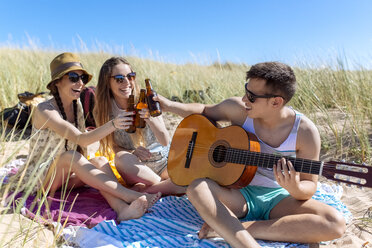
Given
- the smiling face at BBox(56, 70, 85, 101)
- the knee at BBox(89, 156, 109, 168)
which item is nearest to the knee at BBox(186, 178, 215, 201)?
the knee at BBox(89, 156, 109, 168)

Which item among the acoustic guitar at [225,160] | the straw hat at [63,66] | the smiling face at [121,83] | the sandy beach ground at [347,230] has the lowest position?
the sandy beach ground at [347,230]

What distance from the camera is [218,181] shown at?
8.55 ft

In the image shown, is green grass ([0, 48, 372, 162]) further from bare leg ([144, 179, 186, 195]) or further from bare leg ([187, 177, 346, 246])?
bare leg ([187, 177, 346, 246])

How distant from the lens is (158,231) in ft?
8.91

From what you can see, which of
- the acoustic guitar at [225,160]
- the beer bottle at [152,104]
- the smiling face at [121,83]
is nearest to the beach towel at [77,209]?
the acoustic guitar at [225,160]

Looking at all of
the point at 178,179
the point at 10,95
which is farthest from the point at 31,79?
the point at 178,179

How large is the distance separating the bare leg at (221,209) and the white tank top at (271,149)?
233mm

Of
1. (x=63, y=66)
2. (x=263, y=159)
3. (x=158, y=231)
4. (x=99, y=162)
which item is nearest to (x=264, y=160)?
(x=263, y=159)

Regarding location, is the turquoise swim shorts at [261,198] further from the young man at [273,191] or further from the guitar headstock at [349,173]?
the guitar headstock at [349,173]

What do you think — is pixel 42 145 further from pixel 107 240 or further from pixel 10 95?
pixel 10 95

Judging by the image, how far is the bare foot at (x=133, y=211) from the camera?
292cm

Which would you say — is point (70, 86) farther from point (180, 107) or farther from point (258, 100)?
point (258, 100)

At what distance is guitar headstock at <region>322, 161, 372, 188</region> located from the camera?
204cm

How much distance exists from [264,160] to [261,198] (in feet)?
1.54
